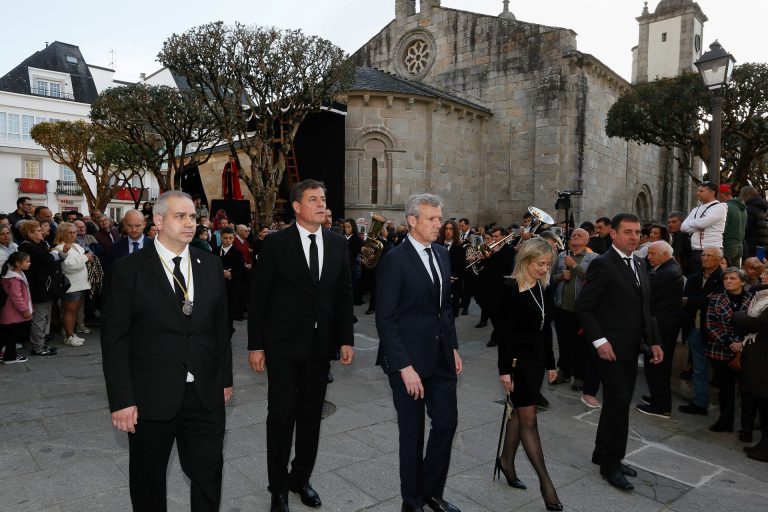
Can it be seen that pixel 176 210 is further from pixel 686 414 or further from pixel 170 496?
pixel 686 414

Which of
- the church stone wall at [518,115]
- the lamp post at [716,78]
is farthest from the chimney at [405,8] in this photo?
the lamp post at [716,78]

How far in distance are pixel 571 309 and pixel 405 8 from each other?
79.9 ft

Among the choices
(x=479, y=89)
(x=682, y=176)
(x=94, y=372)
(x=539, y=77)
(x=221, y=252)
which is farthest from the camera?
(x=682, y=176)

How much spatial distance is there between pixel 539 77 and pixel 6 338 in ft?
73.7

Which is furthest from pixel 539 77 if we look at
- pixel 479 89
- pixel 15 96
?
pixel 15 96

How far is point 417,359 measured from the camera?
3.32 m

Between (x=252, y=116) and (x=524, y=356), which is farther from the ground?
(x=252, y=116)

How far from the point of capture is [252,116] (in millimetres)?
16484

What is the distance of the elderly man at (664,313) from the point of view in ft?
18.9

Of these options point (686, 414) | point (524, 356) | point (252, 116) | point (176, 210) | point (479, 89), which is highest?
point (479, 89)

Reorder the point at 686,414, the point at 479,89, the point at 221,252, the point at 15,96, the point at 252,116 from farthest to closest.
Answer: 1. the point at 15,96
2. the point at 479,89
3. the point at 252,116
4. the point at 221,252
5. the point at 686,414

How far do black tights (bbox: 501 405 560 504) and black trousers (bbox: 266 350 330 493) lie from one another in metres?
1.42

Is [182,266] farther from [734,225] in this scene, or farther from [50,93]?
[50,93]

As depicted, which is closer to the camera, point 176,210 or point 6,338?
point 176,210
